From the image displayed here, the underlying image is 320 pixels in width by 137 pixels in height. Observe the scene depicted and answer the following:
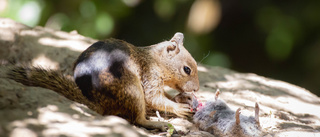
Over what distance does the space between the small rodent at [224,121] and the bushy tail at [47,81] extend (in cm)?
131

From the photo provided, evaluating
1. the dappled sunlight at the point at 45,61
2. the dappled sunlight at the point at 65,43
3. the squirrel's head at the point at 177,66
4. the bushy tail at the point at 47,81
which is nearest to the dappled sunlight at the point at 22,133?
the bushy tail at the point at 47,81

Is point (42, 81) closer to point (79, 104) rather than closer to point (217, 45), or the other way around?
point (79, 104)

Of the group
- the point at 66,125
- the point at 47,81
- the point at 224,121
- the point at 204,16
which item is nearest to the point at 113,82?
the point at 47,81

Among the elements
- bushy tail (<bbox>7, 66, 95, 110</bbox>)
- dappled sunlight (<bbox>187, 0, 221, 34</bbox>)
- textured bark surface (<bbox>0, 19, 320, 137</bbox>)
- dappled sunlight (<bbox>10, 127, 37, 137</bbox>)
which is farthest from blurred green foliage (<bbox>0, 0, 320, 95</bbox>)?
dappled sunlight (<bbox>10, 127, 37, 137</bbox>)

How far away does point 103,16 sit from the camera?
256 inches

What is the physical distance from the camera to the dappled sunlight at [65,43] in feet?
16.2

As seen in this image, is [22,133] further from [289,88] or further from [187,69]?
[289,88]

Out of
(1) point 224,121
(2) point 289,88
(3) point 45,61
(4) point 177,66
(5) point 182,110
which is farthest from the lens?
(2) point 289,88

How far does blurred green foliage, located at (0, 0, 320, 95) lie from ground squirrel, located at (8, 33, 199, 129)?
10.2 feet

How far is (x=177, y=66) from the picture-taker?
400 cm

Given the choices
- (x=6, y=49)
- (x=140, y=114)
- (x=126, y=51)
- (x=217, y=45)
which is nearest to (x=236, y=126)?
(x=140, y=114)

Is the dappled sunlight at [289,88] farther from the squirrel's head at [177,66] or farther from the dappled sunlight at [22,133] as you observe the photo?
the dappled sunlight at [22,133]

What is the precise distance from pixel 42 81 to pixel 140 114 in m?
1.00

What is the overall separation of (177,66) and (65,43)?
1.98 m
